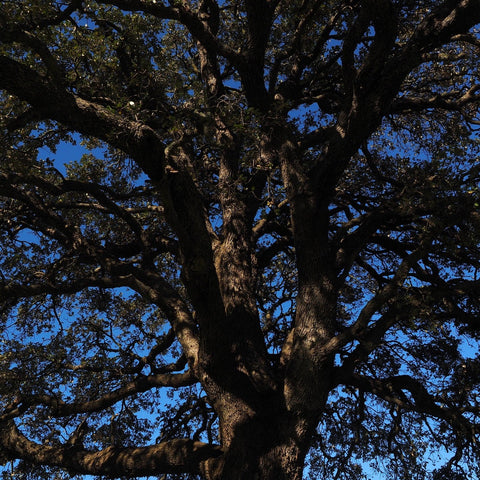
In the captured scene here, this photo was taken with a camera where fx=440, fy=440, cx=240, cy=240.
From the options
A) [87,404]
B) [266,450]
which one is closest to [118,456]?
[87,404]

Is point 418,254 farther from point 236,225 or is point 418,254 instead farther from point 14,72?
point 14,72

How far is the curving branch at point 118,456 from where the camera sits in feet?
23.7

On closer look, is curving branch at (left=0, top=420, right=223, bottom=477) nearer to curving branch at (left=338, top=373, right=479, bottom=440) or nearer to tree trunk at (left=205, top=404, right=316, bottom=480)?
tree trunk at (left=205, top=404, right=316, bottom=480)

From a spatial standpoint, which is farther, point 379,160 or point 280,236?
point 379,160

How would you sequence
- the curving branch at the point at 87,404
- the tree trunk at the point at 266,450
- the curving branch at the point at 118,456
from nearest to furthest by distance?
the tree trunk at the point at 266,450 → the curving branch at the point at 118,456 → the curving branch at the point at 87,404

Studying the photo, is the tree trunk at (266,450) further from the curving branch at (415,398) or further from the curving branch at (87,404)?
the curving branch at (87,404)

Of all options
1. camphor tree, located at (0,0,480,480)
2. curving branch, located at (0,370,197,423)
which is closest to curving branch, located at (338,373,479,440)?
camphor tree, located at (0,0,480,480)

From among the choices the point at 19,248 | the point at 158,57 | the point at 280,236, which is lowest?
the point at 280,236

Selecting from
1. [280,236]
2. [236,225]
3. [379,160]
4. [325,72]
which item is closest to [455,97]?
[379,160]

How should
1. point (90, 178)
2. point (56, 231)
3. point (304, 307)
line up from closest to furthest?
point (304, 307) → point (56, 231) → point (90, 178)

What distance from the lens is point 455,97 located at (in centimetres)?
1006

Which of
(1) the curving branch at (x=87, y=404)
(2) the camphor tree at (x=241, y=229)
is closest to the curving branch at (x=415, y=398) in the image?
(2) the camphor tree at (x=241, y=229)

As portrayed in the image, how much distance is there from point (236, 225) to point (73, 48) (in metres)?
4.50

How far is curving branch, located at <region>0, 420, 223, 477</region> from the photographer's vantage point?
23.7ft
